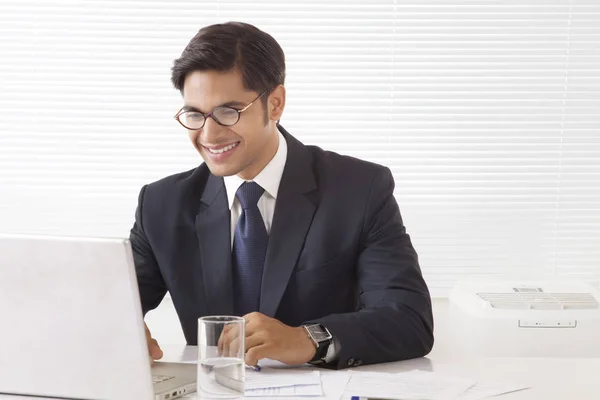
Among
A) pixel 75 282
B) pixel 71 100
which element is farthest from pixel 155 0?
pixel 75 282

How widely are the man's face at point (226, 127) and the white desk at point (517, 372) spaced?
17.3 inches

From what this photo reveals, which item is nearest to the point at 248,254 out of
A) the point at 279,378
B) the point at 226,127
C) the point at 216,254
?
the point at 216,254

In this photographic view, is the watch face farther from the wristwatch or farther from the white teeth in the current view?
the white teeth

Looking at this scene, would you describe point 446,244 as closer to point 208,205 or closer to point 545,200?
point 545,200

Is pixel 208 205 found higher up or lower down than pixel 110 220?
higher up

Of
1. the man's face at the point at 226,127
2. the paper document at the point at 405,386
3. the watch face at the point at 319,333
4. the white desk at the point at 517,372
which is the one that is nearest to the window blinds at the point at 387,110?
the man's face at the point at 226,127

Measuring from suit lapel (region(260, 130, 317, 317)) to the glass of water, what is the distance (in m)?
0.67

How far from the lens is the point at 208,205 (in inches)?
79.9

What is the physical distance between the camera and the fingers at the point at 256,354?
1510mm

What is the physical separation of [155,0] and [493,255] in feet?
4.97

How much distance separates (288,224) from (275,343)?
1.58 feet

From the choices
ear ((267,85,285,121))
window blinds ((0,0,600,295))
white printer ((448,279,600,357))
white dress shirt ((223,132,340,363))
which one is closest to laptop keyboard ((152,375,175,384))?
white dress shirt ((223,132,340,363))

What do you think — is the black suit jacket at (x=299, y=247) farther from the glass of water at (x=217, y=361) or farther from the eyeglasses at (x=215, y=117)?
the glass of water at (x=217, y=361)

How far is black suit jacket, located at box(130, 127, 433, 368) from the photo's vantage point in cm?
192
